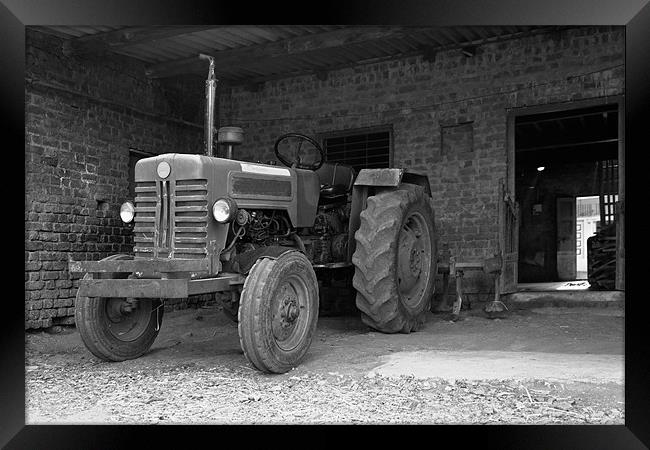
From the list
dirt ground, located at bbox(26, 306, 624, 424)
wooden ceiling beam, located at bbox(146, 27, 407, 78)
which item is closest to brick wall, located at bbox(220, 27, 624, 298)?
wooden ceiling beam, located at bbox(146, 27, 407, 78)

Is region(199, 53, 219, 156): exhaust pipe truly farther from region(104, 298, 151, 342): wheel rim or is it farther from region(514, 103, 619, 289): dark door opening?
region(514, 103, 619, 289): dark door opening

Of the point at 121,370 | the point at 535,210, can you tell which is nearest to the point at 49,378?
the point at 121,370

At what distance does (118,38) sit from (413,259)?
4.17 metres

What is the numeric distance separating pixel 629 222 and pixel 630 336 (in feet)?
1.87

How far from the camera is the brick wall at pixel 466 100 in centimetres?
784

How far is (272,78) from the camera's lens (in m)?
9.98

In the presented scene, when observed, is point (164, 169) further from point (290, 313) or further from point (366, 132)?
point (366, 132)

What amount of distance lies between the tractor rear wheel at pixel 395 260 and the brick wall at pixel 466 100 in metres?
1.58

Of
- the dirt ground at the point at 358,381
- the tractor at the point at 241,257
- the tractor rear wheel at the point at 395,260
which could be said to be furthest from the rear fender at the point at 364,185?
the dirt ground at the point at 358,381

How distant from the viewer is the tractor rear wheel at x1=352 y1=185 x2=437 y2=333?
5.83 meters

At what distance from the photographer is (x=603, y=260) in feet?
37.5

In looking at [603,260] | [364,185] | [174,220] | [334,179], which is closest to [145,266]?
[174,220]

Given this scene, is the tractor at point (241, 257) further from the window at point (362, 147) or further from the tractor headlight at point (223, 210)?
the window at point (362, 147)

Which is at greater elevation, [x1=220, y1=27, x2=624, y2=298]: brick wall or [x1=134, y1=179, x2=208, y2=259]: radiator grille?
[x1=220, y1=27, x2=624, y2=298]: brick wall
